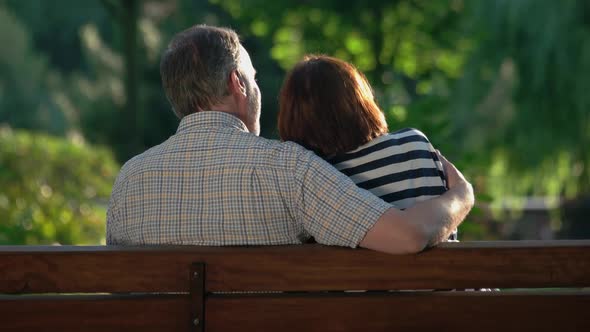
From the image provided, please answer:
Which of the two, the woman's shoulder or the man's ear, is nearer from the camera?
the woman's shoulder

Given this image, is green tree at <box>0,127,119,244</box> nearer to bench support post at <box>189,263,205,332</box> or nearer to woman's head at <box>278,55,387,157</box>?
woman's head at <box>278,55,387,157</box>

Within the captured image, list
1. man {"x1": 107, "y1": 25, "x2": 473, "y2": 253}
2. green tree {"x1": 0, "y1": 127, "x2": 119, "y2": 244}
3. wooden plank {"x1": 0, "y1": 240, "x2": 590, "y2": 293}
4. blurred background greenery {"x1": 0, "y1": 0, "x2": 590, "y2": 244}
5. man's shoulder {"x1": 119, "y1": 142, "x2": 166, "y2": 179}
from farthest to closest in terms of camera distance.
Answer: blurred background greenery {"x1": 0, "y1": 0, "x2": 590, "y2": 244} < green tree {"x1": 0, "y1": 127, "x2": 119, "y2": 244} < man's shoulder {"x1": 119, "y1": 142, "x2": 166, "y2": 179} < man {"x1": 107, "y1": 25, "x2": 473, "y2": 253} < wooden plank {"x1": 0, "y1": 240, "x2": 590, "y2": 293}

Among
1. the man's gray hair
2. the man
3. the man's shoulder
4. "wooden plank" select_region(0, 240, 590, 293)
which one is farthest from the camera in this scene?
the man's gray hair

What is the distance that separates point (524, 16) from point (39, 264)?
12.7 metres

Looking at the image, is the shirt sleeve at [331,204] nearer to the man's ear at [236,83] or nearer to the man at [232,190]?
the man at [232,190]

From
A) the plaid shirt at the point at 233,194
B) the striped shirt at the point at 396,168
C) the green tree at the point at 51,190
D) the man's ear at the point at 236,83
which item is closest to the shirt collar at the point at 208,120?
the plaid shirt at the point at 233,194

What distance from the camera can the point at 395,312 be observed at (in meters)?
2.79

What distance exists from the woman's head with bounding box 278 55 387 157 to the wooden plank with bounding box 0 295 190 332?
0.68 m

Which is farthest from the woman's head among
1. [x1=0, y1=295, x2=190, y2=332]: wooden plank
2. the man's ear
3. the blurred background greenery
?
[x1=0, y1=295, x2=190, y2=332]: wooden plank

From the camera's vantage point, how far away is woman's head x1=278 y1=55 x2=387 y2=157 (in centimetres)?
320

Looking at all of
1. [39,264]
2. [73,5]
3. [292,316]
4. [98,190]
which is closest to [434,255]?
[292,316]

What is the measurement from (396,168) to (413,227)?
42cm

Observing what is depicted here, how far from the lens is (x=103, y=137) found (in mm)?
29578

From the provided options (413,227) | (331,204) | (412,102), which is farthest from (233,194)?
(412,102)
